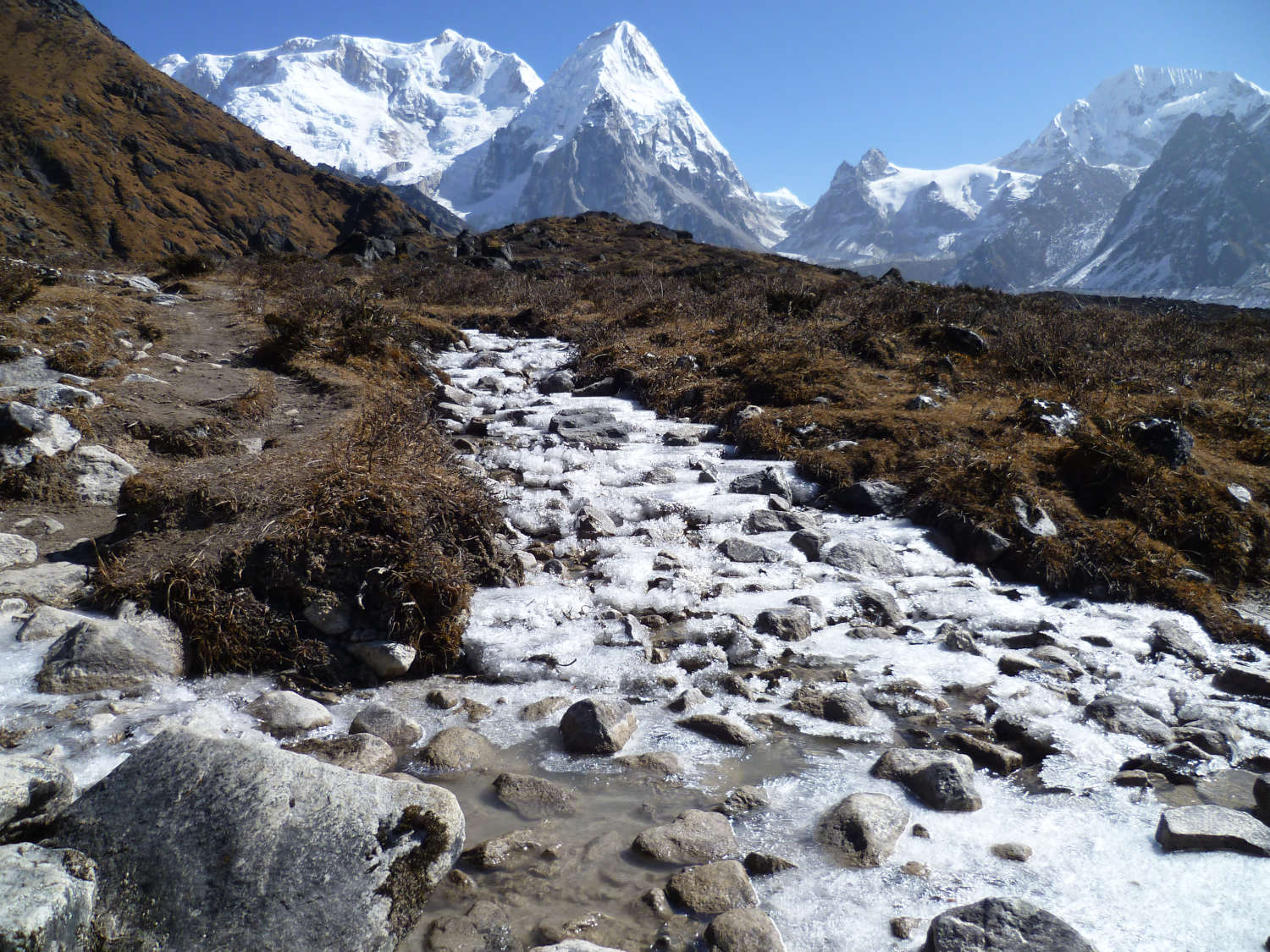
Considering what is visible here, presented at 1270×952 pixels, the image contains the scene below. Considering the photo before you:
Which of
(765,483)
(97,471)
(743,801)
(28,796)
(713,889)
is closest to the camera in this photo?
(28,796)

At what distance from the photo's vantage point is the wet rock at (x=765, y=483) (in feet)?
23.9

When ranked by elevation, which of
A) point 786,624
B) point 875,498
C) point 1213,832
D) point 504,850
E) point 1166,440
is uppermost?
point 1166,440

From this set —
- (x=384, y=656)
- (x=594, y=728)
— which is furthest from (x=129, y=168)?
(x=594, y=728)

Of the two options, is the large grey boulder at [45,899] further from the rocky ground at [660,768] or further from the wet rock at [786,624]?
the wet rock at [786,624]

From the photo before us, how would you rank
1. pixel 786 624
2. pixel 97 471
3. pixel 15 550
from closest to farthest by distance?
pixel 15 550 → pixel 786 624 → pixel 97 471

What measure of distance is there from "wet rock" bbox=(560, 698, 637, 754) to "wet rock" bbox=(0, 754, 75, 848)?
6.82 feet

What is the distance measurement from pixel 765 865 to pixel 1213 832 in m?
1.90

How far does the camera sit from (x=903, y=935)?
237 centimetres

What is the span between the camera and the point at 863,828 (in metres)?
2.85

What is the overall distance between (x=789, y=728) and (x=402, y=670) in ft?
7.82

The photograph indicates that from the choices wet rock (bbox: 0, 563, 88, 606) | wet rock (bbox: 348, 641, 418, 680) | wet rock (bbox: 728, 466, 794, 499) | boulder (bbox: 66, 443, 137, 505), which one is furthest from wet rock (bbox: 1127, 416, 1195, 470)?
boulder (bbox: 66, 443, 137, 505)

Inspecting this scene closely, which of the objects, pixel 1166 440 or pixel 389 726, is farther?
pixel 1166 440

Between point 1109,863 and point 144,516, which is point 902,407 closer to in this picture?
point 1109,863

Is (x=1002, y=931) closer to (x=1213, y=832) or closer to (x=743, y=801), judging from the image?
(x=743, y=801)
